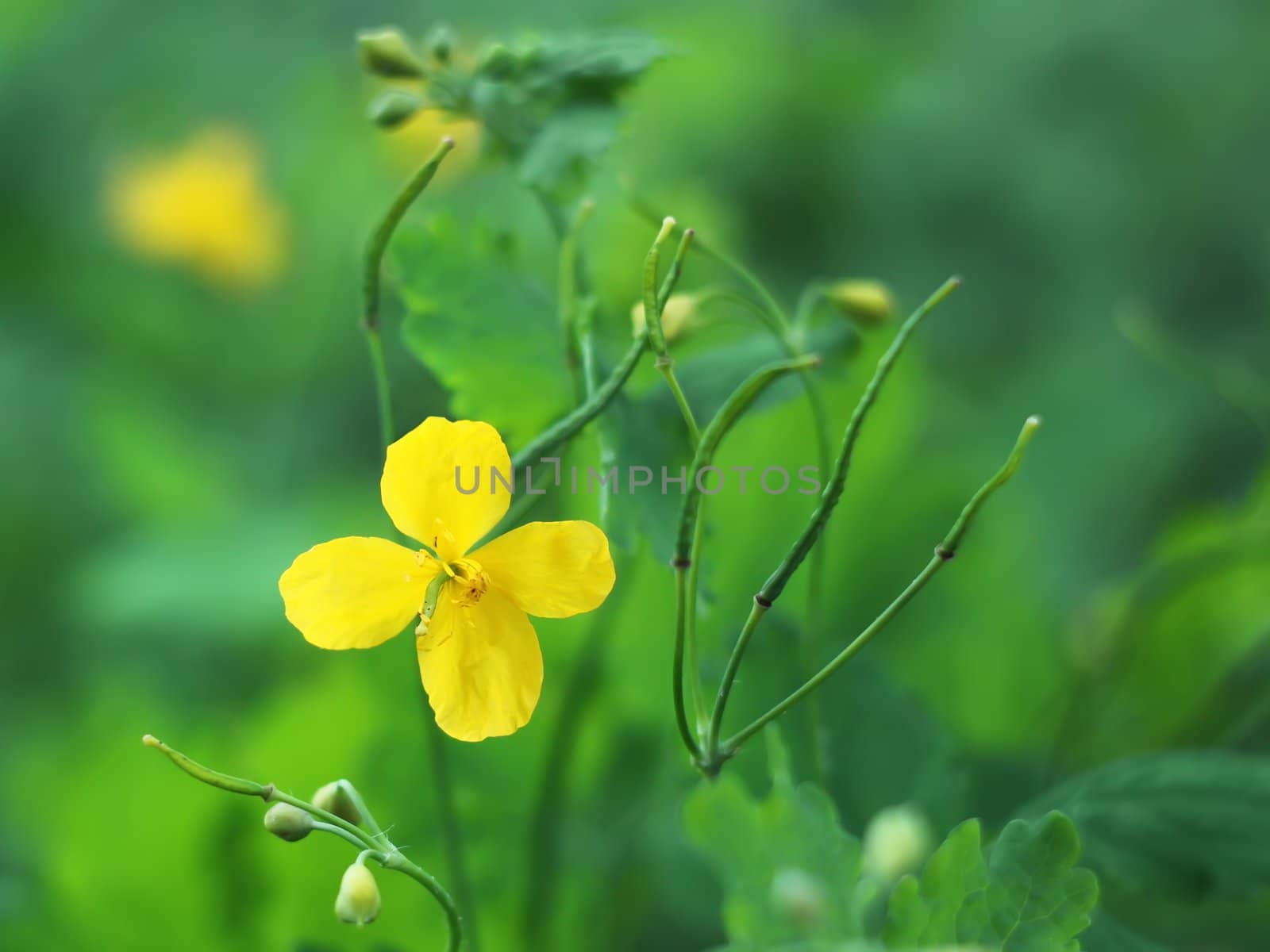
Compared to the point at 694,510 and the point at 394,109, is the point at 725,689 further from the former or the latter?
the point at 394,109

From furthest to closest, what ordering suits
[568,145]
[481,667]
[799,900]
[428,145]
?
[428,145] → [568,145] → [481,667] → [799,900]

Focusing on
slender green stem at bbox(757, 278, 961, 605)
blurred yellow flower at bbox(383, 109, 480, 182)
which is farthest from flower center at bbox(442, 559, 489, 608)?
blurred yellow flower at bbox(383, 109, 480, 182)

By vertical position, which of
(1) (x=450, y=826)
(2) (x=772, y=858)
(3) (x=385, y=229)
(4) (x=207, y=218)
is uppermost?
(3) (x=385, y=229)

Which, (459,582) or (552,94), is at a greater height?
(552,94)

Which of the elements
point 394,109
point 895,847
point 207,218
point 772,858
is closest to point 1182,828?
point 895,847

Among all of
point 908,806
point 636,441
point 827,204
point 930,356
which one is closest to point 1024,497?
Result: point 930,356

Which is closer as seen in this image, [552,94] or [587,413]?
[587,413]

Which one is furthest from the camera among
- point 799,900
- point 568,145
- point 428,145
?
point 428,145

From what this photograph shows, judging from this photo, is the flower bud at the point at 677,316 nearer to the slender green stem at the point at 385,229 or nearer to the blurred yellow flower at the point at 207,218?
the slender green stem at the point at 385,229
